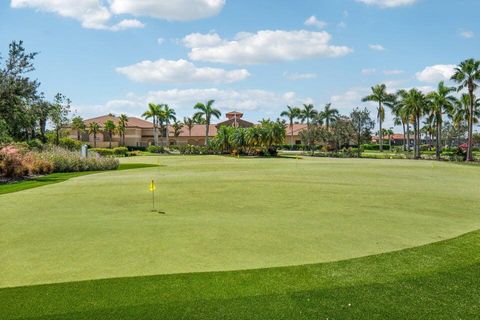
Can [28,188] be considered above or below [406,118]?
below

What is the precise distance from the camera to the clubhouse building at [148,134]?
106875 mm

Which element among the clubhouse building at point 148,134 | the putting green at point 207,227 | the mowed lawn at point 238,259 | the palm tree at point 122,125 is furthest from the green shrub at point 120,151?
the mowed lawn at point 238,259

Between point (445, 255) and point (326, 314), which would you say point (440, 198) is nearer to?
point (445, 255)

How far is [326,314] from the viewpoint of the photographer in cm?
661

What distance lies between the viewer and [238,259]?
9.41m

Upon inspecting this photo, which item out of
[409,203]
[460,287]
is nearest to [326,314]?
[460,287]

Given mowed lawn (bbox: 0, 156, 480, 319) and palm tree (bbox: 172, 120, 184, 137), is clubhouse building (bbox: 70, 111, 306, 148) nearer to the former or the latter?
palm tree (bbox: 172, 120, 184, 137)

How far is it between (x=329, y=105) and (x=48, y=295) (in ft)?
305

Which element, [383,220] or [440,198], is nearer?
[383,220]

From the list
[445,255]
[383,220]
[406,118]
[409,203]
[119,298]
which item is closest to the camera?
[119,298]

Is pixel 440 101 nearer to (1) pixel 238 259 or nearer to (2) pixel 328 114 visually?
(2) pixel 328 114

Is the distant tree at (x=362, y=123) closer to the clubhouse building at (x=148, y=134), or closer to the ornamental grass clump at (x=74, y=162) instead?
the clubhouse building at (x=148, y=134)

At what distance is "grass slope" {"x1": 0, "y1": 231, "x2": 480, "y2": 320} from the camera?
21.8 ft

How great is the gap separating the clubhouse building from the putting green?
85.7 m
